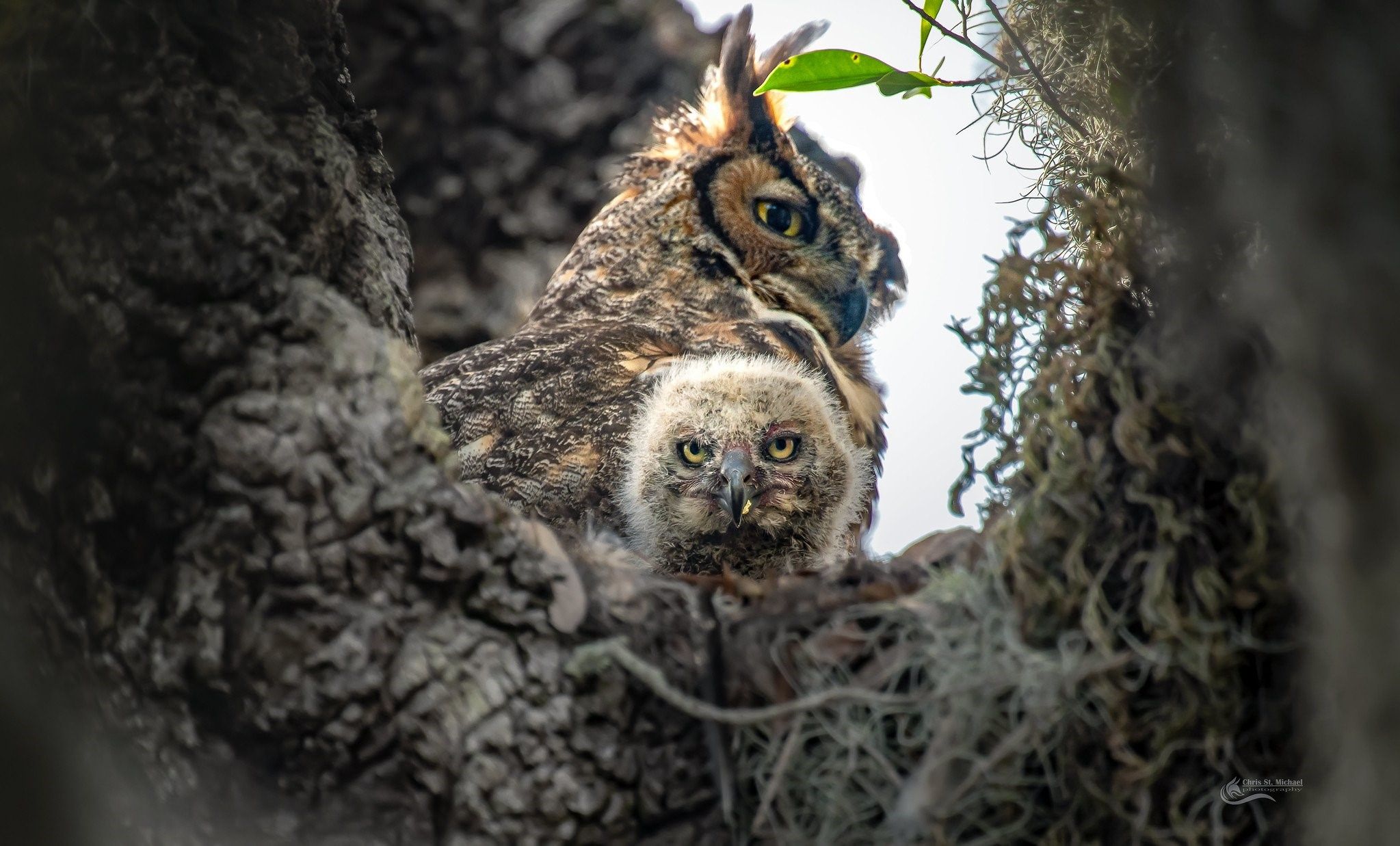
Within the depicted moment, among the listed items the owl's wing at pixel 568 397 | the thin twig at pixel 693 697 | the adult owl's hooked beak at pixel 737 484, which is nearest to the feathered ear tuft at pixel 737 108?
the owl's wing at pixel 568 397

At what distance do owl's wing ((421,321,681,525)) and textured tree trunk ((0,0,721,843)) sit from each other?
0.81m

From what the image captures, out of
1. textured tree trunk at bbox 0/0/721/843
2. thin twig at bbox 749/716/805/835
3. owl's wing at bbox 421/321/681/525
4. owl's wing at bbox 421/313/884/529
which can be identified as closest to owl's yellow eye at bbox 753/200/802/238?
owl's wing at bbox 421/313/884/529

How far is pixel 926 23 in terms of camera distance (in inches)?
69.5

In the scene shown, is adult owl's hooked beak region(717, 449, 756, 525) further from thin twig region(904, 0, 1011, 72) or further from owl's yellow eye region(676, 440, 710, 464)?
thin twig region(904, 0, 1011, 72)

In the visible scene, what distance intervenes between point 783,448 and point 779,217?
0.72 metres

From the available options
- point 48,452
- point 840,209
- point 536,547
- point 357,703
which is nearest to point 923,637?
point 536,547

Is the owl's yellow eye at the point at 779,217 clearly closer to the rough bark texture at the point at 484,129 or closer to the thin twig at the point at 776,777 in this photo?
the rough bark texture at the point at 484,129

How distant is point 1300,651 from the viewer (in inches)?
39.3

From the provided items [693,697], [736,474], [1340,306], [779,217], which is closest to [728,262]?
[779,217]

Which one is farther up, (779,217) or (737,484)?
(779,217)

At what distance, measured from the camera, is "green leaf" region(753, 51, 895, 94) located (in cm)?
181

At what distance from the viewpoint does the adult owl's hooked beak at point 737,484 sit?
198cm

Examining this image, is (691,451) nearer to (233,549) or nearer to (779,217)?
(779,217)

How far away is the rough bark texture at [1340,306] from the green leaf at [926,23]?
0.98 m
